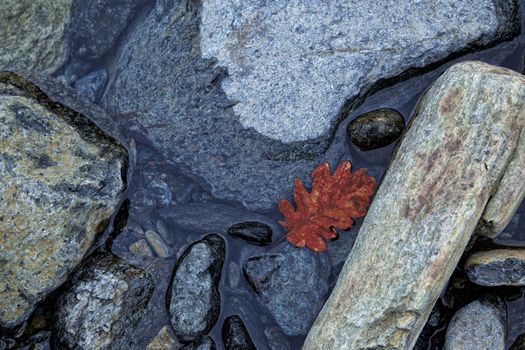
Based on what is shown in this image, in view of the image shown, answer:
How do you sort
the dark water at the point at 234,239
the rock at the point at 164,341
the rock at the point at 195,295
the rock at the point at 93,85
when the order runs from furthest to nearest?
the rock at the point at 93,85 → the rock at the point at 164,341 → the rock at the point at 195,295 → the dark water at the point at 234,239

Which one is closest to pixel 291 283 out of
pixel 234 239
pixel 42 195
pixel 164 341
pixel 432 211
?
pixel 234 239

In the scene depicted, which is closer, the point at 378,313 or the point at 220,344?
the point at 378,313

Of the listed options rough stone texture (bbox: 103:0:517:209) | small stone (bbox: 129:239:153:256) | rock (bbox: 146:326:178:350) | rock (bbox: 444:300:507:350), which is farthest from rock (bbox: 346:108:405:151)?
rock (bbox: 146:326:178:350)

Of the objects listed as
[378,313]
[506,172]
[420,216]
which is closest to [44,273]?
[378,313]

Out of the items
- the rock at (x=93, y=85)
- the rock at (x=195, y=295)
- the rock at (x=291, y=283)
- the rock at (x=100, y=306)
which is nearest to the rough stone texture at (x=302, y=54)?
the rock at (x=291, y=283)

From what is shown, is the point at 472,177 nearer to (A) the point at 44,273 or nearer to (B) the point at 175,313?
(B) the point at 175,313

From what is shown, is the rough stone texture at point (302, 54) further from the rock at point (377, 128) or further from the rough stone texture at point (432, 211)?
the rough stone texture at point (432, 211)
